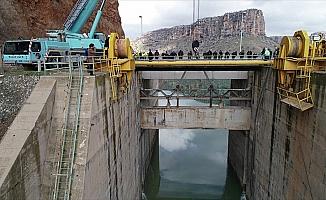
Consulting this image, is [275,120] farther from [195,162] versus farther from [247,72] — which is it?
[195,162]

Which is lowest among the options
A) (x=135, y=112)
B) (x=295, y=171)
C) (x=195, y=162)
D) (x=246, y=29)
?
(x=195, y=162)

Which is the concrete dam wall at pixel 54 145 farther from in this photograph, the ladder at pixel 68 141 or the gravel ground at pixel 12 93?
the gravel ground at pixel 12 93

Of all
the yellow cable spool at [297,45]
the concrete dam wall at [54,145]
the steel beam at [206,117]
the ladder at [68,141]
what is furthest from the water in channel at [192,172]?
the ladder at [68,141]

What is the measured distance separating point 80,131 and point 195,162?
742 inches

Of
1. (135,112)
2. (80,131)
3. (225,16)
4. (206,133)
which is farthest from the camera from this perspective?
(225,16)

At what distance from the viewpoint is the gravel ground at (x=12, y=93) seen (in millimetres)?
8039

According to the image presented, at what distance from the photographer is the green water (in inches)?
794

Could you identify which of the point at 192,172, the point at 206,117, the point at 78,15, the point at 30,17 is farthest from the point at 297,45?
the point at 30,17

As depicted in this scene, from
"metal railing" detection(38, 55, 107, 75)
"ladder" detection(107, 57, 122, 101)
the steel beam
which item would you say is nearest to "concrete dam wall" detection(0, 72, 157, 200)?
"ladder" detection(107, 57, 122, 101)

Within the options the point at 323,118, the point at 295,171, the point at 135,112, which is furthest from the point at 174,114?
the point at 323,118

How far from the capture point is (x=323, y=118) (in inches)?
347

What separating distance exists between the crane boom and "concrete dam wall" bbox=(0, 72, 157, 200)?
30.2 ft

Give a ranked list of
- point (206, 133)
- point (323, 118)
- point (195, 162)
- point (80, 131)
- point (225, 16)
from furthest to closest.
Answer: point (225, 16) → point (206, 133) → point (195, 162) → point (323, 118) → point (80, 131)

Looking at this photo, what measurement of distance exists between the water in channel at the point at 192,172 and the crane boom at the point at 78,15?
12.4 meters
